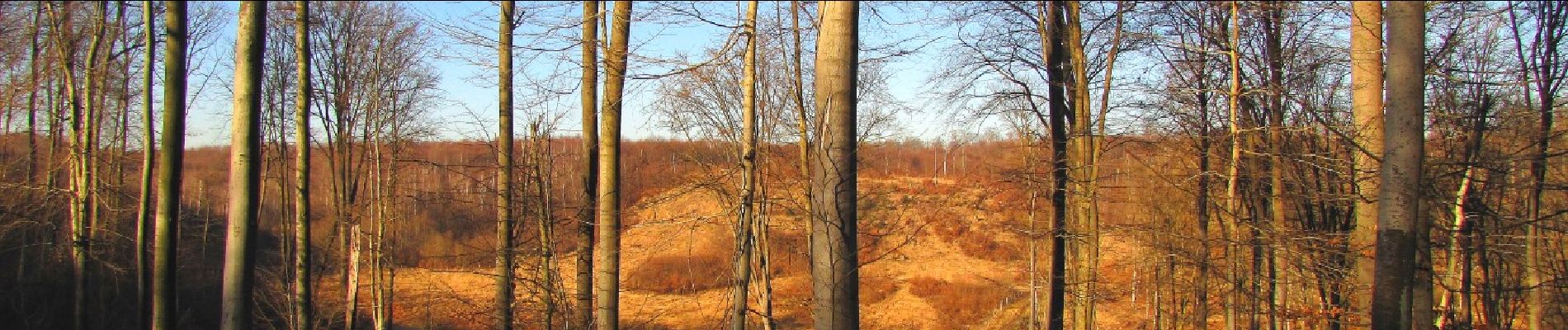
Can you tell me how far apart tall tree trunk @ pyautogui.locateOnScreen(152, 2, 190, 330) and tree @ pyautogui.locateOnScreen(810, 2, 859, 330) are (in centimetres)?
449

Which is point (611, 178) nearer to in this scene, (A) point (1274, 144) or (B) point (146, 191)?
(B) point (146, 191)

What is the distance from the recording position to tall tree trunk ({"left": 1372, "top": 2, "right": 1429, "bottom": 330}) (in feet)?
18.2

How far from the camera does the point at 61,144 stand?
1599 centimetres

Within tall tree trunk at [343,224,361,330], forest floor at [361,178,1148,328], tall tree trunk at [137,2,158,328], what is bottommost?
forest floor at [361,178,1148,328]

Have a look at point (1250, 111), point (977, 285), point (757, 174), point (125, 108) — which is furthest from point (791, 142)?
point (977, 285)

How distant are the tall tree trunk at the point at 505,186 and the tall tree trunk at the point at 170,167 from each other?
10.2 feet

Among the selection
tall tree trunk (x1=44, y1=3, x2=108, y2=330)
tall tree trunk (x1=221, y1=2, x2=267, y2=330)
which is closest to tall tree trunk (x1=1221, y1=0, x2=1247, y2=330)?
tall tree trunk (x1=221, y1=2, x2=267, y2=330)

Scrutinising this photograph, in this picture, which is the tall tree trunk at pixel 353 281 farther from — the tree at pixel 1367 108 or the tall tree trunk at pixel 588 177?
the tree at pixel 1367 108

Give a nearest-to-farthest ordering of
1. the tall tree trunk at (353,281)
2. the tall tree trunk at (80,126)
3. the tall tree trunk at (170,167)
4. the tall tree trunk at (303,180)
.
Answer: the tall tree trunk at (170,167)
the tall tree trunk at (303,180)
the tall tree trunk at (353,281)
the tall tree trunk at (80,126)

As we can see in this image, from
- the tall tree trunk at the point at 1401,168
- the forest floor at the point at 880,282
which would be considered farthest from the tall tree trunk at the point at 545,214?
the forest floor at the point at 880,282

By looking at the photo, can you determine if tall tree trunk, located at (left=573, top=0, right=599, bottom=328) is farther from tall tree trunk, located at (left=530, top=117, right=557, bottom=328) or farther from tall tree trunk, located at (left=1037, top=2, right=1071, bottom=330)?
tall tree trunk, located at (left=1037, top=2, right=1071, bottom=330)

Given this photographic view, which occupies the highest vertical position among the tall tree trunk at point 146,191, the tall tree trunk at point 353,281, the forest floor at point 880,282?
the tall tree trunk at point 146,191

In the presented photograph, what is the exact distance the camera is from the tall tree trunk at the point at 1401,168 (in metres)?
5.54

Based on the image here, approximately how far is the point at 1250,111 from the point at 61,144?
71.9 ft
